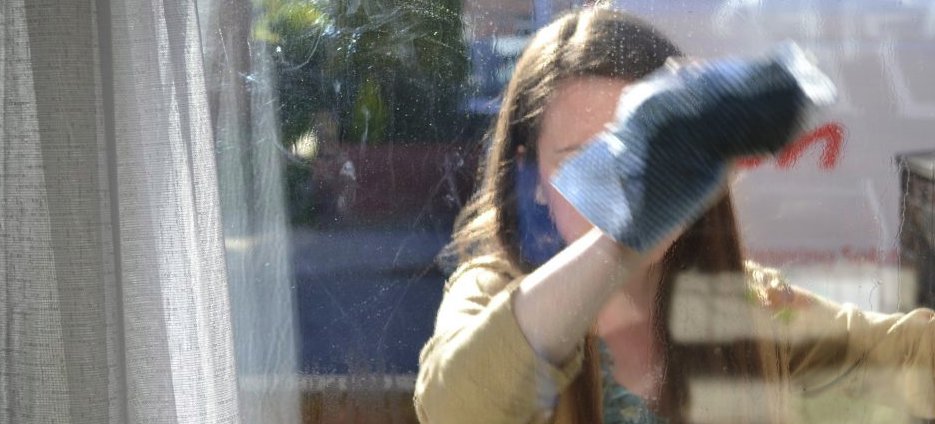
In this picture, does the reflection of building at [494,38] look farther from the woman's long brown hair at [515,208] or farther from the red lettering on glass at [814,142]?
the red lettering on glass at [814,142]

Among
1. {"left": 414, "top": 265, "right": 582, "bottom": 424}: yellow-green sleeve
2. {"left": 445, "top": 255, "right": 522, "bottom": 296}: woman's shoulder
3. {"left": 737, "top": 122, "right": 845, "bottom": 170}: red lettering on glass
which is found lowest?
{"left": 414, "top": 265, "right": 582, "bottom": 424}: yellow-green sleeve

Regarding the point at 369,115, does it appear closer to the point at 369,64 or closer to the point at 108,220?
the point at 369,64

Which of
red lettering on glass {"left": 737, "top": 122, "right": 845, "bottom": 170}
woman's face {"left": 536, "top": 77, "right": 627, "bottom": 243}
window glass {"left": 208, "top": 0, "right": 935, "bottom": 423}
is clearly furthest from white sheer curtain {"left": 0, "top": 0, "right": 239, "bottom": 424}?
red lettering on glass {"left": 737, "top": 122, "right": 845, "bottom": 170}

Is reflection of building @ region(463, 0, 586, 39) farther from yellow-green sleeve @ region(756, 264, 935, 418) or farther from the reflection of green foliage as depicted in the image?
yellow-green sleeve @ region(756, 264, 935, 418)

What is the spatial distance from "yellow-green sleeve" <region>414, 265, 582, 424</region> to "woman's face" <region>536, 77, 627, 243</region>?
7 cm

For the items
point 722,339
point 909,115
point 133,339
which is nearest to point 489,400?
point 722,339

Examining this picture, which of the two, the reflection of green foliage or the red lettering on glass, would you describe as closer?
the red lettering on glass

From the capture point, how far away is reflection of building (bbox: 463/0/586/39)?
0.85 metres

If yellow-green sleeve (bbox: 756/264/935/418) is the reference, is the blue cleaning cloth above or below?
above

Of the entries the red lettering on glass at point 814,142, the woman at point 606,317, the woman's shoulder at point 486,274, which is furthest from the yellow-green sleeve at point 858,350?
the woman's shoulder at point 486,274

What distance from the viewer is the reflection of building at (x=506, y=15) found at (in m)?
0.85

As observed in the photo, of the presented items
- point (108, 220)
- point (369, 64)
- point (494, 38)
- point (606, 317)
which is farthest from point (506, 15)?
point (108, 220)

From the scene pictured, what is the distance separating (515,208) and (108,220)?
13.6 inches

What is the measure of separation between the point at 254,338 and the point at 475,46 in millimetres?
348
